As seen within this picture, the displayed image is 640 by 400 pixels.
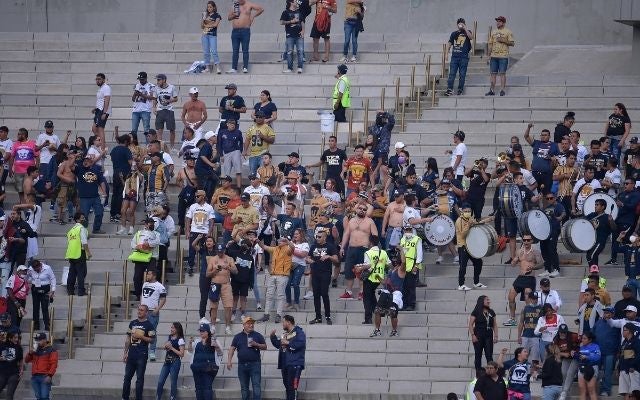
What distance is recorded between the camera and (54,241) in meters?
34.5

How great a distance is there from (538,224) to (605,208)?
1263 mm

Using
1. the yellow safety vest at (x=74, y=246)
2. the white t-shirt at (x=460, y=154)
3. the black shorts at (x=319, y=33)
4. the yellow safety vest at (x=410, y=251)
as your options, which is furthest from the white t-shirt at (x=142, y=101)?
the yellow safety vest at (x=410, y=251)

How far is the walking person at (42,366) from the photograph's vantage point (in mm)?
29734

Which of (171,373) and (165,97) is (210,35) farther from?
(171,373)

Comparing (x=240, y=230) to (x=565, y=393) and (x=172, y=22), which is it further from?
(x=172, y=22)

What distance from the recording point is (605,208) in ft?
105

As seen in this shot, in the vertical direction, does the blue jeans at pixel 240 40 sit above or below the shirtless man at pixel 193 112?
above

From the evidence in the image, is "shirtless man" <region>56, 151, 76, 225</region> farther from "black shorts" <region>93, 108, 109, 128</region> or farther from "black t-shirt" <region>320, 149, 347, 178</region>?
"black t-shirt" <region>320, 149, 347, 178</region>

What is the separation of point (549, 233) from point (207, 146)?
6.74 m

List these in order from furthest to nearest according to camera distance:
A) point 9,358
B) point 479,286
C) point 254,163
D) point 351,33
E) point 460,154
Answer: point 351,33 → point 254,163 → point 460,154 → point 479,286 → point 9,358

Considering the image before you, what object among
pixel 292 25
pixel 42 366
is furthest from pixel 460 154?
pixel 42 366

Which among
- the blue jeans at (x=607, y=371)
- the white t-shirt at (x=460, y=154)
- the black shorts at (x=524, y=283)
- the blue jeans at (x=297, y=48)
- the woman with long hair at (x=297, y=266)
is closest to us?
the blue jeans at (x=607, y=371)

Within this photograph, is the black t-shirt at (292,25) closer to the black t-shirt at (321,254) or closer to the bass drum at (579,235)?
the black t-shirt at (321,254)

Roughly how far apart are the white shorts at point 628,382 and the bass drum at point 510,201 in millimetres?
4595
